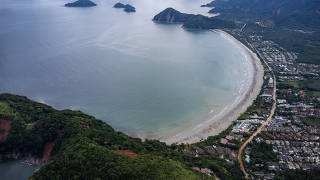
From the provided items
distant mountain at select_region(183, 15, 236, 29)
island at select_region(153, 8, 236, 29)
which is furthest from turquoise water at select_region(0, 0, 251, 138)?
island at select_region(153, 8, 236, 29)

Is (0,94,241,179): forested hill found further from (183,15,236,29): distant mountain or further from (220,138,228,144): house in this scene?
(183,15,236,29): distant mountain

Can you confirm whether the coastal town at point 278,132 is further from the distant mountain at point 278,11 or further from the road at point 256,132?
the distant mountain at point 278,11

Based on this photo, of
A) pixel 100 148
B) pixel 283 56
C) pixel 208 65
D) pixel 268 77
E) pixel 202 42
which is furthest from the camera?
pixel 202 42

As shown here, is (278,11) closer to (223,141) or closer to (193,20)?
(193,20)

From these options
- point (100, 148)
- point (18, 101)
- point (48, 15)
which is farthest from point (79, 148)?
point (48, 15)

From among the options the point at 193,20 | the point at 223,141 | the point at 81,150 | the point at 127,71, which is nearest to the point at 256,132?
the point at 223,141

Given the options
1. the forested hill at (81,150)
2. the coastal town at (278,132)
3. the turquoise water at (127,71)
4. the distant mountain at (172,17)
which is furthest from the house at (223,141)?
the distant mountain at (172,17)

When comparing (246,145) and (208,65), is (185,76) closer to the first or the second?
(208,65)
